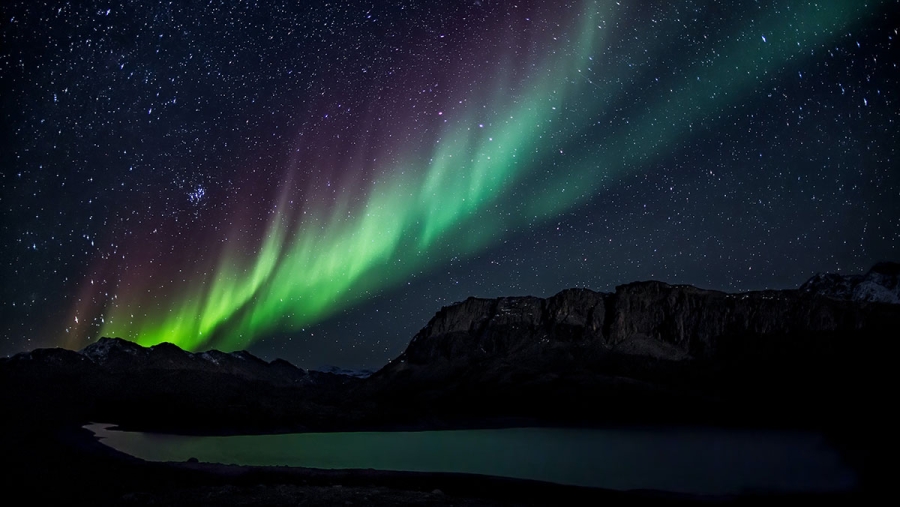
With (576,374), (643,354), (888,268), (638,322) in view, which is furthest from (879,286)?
(576,374)

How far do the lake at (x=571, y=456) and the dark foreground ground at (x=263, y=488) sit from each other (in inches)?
53.6

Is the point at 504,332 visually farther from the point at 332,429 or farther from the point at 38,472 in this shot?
the point at 38,472

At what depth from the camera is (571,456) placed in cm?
3052

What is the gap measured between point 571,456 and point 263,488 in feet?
52.2

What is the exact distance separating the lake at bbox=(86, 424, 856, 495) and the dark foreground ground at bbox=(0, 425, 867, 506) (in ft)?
4.46

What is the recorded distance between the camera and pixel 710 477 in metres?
26.2

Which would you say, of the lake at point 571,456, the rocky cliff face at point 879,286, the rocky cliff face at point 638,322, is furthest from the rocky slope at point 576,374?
the lake at point 571,456

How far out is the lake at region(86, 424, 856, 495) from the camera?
26.0 metres

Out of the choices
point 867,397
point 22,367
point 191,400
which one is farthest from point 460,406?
point 22,367

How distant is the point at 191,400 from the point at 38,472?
9731cm

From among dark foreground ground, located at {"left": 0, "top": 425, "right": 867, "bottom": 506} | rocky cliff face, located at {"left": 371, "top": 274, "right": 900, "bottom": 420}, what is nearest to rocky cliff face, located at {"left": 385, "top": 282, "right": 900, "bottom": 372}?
rocky cliff face, located at {"left": 371, "top": 274, "right": 900, "bottom": 420}

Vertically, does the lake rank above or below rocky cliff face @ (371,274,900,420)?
below

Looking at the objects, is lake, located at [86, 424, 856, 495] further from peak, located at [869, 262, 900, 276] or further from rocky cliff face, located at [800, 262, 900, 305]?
peak, located at [869, 262, 900, 276]

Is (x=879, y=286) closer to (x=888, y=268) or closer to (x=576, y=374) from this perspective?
(x=888, y=268)
